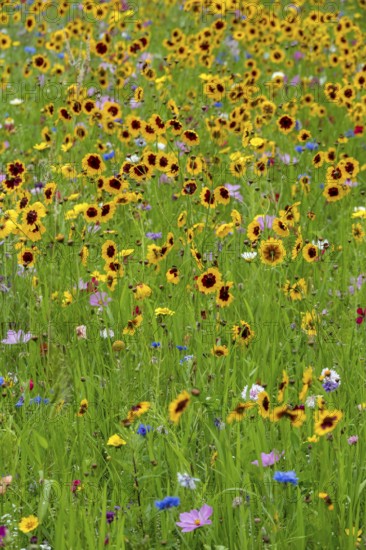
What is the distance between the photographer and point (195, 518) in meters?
1.91

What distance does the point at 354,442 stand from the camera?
2248mm

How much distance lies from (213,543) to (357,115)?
318 centimetres

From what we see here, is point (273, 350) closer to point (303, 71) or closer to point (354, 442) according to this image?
point (354, 442)

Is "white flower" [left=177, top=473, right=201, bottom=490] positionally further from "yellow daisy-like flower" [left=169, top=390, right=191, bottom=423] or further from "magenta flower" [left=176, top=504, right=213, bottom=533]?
"yellow daisy-like flower" [left=169, top=390, right=191, bottom=423]

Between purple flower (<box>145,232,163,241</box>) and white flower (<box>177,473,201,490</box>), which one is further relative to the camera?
purple flower (<box>145,232,163,241</box>)

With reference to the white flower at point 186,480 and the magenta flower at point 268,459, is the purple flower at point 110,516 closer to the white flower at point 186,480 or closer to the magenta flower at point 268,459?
the white flower at point 186,480

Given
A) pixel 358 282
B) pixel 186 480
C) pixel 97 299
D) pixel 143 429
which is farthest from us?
pixel 358 282

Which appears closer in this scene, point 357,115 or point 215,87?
point 215,87

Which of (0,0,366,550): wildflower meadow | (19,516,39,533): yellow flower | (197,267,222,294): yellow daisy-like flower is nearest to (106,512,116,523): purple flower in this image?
(0,0,366,550): wildflower meadow

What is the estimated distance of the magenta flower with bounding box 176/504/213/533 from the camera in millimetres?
1878

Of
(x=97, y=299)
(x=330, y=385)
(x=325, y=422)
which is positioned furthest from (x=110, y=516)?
(x=97, y=299)

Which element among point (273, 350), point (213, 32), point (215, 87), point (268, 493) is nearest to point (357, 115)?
point (215, 87)

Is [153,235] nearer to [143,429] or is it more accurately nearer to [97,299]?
[97,299]

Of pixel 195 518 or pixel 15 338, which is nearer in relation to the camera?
pixel 195 518
